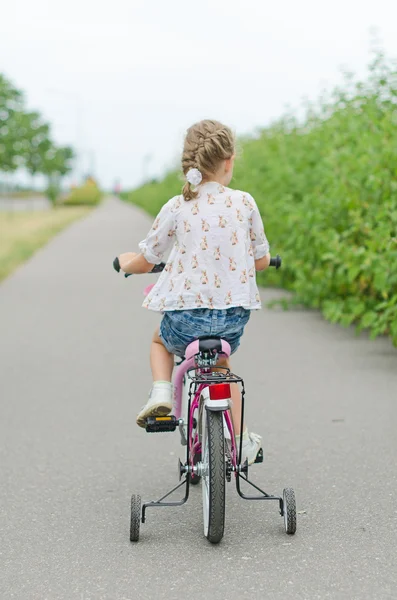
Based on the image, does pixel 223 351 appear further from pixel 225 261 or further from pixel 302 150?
pixel 302 150

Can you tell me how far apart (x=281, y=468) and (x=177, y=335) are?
1.30 meters

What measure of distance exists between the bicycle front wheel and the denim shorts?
379 millimetres

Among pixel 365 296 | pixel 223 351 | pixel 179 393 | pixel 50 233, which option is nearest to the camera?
pixel 223 351

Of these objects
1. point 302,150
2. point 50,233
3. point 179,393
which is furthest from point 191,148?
point 50,233

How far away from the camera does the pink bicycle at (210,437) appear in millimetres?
3932

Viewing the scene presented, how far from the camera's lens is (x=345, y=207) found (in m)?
9.64

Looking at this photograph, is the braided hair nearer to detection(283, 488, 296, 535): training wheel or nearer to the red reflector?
the red reflector

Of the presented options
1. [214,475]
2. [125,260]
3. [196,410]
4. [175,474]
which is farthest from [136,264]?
[175,474]

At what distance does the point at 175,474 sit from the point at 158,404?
105 cm

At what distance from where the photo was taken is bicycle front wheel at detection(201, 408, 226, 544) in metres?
3.90

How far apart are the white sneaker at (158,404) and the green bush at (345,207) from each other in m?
3.70

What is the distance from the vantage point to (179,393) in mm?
4684

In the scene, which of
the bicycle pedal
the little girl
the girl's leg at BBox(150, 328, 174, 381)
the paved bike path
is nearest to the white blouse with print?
the little girl

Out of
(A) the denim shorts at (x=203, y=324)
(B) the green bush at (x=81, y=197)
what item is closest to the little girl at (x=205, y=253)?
(A) the denim shorts at (x=203, y=324)
